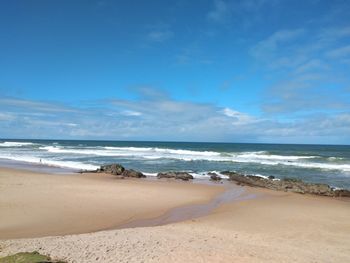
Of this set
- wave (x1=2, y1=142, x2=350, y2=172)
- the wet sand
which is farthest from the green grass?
wave (x1=2, y1=142, x2=350, y2=172)

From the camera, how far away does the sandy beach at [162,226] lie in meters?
6.32

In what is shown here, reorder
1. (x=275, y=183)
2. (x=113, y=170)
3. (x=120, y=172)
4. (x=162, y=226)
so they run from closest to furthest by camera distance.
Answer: (x=162, y=226) → (x=275, y=183) → (x=120, y=172) → (x=113, y=170)

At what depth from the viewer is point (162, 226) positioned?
9078 mm

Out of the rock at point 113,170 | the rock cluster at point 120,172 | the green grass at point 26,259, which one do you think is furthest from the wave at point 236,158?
the green grass at point 26,259

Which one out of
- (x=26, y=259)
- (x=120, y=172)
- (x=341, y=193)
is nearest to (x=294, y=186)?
(x=341, y=193)

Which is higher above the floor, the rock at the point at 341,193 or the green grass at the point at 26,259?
the green grass at the point at 26,259

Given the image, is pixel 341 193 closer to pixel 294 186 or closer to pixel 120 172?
pixel 294 186

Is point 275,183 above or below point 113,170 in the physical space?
below

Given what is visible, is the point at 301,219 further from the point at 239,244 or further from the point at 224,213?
the point at 239,244

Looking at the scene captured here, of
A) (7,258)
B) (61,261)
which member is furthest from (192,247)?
(7,258)

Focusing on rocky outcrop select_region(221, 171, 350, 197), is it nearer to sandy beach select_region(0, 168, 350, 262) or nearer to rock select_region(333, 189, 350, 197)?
rock select_region(333, 189, 350, 197)

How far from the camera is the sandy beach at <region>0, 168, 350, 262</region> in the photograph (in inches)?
249

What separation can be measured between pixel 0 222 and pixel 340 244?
28.5 ft

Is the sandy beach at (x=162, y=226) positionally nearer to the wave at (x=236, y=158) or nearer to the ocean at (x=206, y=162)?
the ocean at (x=206, y=162)
